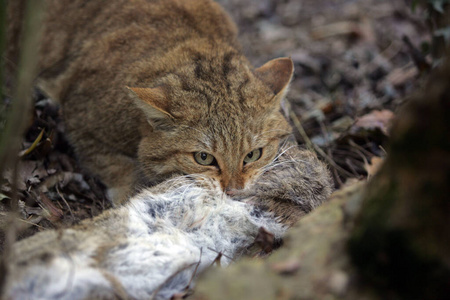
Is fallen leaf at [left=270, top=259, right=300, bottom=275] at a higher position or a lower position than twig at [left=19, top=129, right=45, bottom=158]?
lower

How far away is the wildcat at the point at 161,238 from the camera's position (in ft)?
6.60

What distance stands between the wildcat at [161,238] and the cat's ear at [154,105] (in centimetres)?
47

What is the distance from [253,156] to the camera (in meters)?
3.28

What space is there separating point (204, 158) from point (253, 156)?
38 centimetres

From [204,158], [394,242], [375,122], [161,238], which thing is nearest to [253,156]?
[204,158]

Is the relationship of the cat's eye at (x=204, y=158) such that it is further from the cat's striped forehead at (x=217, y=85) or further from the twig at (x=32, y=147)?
the twig at (x=32, y=147)

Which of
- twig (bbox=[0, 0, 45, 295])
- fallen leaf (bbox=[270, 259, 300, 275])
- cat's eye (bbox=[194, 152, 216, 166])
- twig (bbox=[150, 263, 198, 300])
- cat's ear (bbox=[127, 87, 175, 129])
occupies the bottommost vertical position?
twig (bbox=[150, 263, 198, 300])

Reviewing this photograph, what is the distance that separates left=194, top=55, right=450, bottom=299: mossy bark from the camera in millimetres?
1480

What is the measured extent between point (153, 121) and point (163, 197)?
0.82 m

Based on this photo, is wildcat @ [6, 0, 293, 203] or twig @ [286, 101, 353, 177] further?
twig @ [286, 101, 353, 177]

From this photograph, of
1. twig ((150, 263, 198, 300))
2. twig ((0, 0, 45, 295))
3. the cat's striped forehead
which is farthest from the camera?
the cat's striped forehead

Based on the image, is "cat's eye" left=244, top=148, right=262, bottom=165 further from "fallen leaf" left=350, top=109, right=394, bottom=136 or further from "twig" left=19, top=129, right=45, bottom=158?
"twig" left=19, top=129, right=45, bottom=158

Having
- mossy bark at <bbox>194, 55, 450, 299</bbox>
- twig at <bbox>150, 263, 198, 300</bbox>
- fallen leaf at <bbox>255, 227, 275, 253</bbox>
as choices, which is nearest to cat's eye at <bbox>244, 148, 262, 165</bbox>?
fallen leaf at <bbox>255, 227, 275, 253</bbox>

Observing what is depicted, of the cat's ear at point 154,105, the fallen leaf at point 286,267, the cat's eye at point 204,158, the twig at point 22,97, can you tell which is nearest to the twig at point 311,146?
the cat's eye at point 204,158
